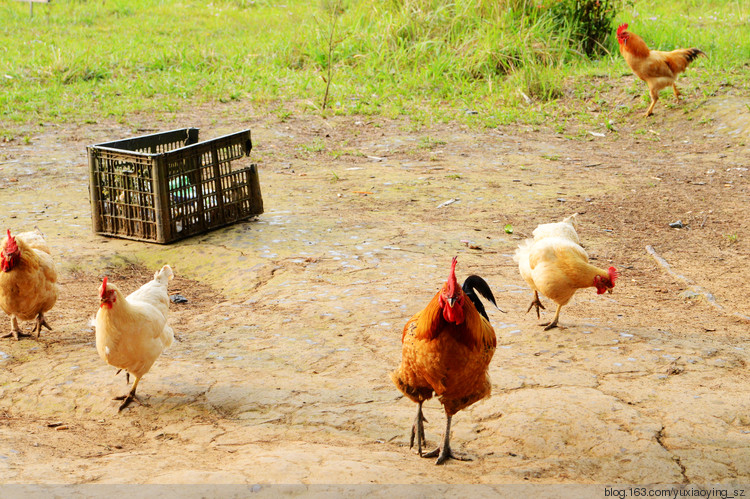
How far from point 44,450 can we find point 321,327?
2.04 m

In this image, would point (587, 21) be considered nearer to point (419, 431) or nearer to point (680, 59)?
point (680, 59)

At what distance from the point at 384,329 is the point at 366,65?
882cm

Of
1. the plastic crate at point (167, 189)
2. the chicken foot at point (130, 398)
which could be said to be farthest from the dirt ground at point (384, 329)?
the plastic crate at point (167, 189)

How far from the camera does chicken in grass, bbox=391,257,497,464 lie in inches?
130

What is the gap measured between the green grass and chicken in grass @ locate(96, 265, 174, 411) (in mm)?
6777

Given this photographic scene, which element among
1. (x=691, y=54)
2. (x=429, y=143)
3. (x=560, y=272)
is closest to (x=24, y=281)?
(x=560, y=272)

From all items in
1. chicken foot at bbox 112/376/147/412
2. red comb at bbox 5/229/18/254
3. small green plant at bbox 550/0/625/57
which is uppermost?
small green plant at bbox 550/0/625/57

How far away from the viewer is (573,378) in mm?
4262

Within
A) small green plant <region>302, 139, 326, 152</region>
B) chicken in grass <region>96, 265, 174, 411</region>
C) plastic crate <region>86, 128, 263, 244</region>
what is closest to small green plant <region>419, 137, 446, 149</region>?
small green plant <region>302, 139, 326, 152</region>

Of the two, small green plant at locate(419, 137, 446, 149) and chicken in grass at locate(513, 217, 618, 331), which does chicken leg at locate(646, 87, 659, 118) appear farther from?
chicken in grass at locate(513, 217, 618, 331)

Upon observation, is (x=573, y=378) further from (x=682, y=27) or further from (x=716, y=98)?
(x=682, y=27)

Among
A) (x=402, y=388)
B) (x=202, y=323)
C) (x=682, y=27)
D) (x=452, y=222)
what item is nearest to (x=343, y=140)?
(x=452, y=222)

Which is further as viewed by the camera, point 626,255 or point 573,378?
point 626,255

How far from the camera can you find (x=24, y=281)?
4.58 metres
